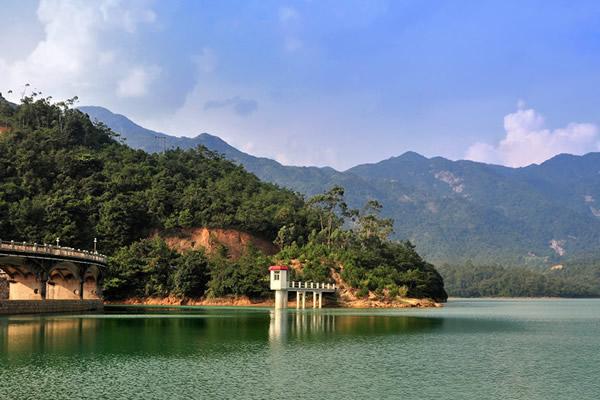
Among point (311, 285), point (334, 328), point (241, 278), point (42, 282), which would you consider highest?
point (42, 282)

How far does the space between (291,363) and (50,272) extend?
49.3 metres

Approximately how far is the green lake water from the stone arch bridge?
15.5m

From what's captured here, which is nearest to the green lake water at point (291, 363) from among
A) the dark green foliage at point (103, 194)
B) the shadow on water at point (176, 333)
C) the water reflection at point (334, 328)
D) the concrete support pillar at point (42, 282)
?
the shadow on water at point (176, 333)

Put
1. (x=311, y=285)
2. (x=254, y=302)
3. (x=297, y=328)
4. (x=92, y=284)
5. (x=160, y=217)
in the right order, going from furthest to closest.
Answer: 1. (x=160, y=217)
2. (x=254, y=302)
3. (x=311, y=285)
4. (x=92, y=284)
5. (x=297, y=328)

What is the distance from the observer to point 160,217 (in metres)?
118

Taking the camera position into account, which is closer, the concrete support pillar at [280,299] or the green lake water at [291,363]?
the green lake water at [291,363]

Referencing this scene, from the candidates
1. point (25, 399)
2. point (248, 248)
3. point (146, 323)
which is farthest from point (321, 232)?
point (25, 399)

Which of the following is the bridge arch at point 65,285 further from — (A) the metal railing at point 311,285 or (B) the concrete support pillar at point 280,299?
(A) the metal railing at point 311,285

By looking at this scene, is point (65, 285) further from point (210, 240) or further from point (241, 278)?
point (210, 240)

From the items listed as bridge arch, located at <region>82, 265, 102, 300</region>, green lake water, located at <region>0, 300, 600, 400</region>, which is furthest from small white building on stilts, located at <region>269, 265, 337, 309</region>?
green lake water, located at <region>0, 300, 600, 400</region>

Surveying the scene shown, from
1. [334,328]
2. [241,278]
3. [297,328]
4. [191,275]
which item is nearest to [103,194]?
[191,275]

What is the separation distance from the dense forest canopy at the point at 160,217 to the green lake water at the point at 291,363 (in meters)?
49.3

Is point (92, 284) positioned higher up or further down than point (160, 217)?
further down

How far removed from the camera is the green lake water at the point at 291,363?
1023 inches
